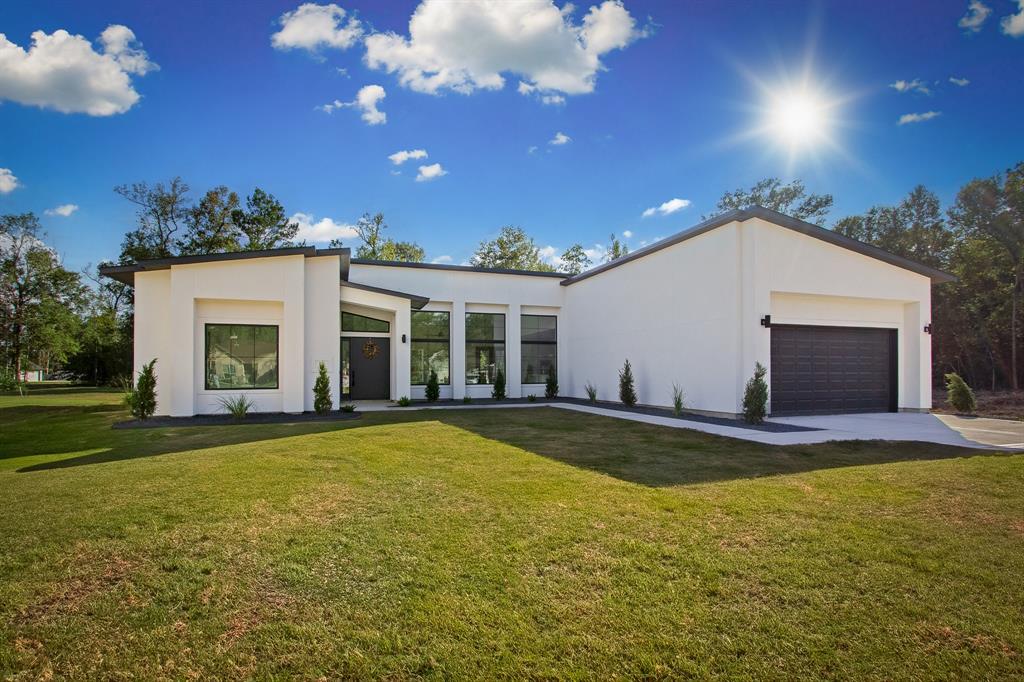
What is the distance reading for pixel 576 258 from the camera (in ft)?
132

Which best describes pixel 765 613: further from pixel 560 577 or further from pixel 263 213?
pixel 263 213

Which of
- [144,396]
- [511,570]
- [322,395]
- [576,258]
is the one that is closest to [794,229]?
[511,570]

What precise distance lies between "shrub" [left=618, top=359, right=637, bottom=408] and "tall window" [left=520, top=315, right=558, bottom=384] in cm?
433

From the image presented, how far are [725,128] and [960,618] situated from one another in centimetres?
1391

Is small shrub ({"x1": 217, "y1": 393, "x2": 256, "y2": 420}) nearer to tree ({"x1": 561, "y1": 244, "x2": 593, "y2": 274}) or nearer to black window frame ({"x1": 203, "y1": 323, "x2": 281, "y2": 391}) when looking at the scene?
black window frame ({"x1": 203, "y1": 323, "x2": 281, "y2": 391})

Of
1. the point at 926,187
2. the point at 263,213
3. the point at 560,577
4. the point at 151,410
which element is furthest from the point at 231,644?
the point at 263,213

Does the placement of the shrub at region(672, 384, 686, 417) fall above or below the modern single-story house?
below

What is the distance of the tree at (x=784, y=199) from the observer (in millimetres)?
30188

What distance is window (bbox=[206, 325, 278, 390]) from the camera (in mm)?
12594

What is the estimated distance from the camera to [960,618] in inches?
102

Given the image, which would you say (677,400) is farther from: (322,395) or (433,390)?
(322,395)

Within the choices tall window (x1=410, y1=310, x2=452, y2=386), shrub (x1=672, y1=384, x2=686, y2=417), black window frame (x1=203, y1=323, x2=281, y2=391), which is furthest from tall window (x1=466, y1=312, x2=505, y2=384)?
shrub (x1=672, y1=384, x2=686, y2=417)

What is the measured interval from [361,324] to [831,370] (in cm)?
1377

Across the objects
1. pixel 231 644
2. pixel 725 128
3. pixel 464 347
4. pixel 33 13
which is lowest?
pixel 231 644
